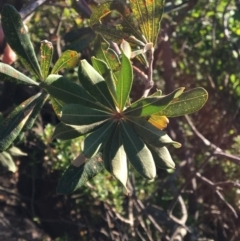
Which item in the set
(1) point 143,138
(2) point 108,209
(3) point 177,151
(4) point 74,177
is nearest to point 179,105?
(1) point 143,138

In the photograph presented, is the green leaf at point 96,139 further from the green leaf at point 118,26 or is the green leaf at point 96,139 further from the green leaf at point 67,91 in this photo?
the green leaf at point 118,26

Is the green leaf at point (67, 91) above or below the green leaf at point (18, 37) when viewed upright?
below

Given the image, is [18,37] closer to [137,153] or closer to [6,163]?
[137,153]

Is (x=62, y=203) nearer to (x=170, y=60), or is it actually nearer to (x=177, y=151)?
(x=177, y=151)

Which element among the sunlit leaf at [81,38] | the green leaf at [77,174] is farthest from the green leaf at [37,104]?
the sunlit leaf at [81,38]

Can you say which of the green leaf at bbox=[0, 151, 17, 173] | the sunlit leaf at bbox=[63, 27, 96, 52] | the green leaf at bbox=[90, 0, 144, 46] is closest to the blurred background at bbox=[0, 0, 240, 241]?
the sunlit leaf at bbox=[63, 27, 96, 52]

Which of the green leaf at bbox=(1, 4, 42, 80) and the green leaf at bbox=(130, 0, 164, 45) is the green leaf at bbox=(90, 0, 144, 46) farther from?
the green leaf at bbox=(1, 4, 42, 80)

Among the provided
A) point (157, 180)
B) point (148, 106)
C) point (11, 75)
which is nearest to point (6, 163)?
point (11, 75)
